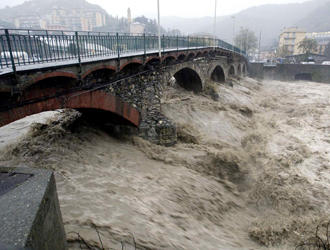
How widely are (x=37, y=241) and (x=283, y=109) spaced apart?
27040 mm

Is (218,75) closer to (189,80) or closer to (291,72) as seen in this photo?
(189,80)

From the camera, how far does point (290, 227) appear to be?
835cm

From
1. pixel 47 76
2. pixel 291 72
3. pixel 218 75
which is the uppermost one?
pixel 47 76

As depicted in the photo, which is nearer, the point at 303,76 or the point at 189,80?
the point at 189,80

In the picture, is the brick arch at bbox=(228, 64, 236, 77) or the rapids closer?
the rapids

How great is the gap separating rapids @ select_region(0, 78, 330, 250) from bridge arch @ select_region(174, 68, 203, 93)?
6539mm

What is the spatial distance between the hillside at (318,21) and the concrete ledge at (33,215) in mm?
176006

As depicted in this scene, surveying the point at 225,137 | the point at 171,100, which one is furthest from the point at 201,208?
the point at 171,100

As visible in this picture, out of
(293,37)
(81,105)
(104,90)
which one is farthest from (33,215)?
(293,37)

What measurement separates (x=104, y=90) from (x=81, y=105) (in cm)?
142

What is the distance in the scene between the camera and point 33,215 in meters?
2.65

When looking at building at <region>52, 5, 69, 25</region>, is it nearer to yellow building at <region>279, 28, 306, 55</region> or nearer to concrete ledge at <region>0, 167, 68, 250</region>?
yellow building at <region>279, 28, 306, 55</region>

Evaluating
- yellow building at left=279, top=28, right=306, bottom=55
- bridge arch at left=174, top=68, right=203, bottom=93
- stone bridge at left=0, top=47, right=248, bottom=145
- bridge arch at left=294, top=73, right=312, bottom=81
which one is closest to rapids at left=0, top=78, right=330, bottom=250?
stone bridge at left=0, top=47, right=248, bottom=145

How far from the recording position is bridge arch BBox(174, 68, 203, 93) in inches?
919
